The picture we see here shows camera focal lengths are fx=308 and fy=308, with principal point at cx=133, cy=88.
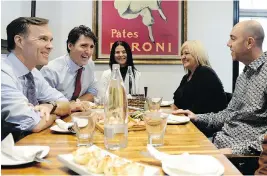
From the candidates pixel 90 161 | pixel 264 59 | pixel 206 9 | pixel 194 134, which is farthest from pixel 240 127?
pixel 206 9

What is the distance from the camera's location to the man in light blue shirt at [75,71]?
2672mm

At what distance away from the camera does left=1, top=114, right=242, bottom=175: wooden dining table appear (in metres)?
0.83

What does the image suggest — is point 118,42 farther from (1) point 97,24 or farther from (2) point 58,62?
(2) point 58,62

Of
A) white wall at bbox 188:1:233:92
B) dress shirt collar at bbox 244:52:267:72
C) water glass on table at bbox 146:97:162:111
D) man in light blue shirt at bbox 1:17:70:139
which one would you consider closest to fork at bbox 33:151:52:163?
man in light blue shirt at bbox 1:17:70:139

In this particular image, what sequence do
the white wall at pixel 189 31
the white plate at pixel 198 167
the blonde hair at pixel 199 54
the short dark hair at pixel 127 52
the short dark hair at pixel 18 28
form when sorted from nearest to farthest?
the white plate at pixel 198 167 → the short dark hair at pixel 18 28 → the blonde hair at pixel 199 54 → the short dark hair at pixel 127 52 → the white wall at pixel 189 31

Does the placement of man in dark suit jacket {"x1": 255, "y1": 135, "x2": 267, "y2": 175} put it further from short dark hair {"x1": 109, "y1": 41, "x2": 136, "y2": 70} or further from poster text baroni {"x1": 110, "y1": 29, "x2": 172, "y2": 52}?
poster text baroni {"x1": 110, "y1": 29, "x2": 172, "y2": 52}

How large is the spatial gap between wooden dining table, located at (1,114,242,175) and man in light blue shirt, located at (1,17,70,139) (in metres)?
0.12

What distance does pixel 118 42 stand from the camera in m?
3.43

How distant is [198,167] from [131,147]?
1.07 feet

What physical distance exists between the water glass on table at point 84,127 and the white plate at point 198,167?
1.14 feet

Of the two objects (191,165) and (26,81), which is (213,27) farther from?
(191,165)

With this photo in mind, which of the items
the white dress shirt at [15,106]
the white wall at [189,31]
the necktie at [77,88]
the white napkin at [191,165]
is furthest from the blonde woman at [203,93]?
the white napkin at [191,165]

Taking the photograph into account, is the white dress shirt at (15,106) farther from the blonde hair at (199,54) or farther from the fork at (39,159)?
the blonde hair at (199,54)

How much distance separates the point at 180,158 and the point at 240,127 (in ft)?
3.32
